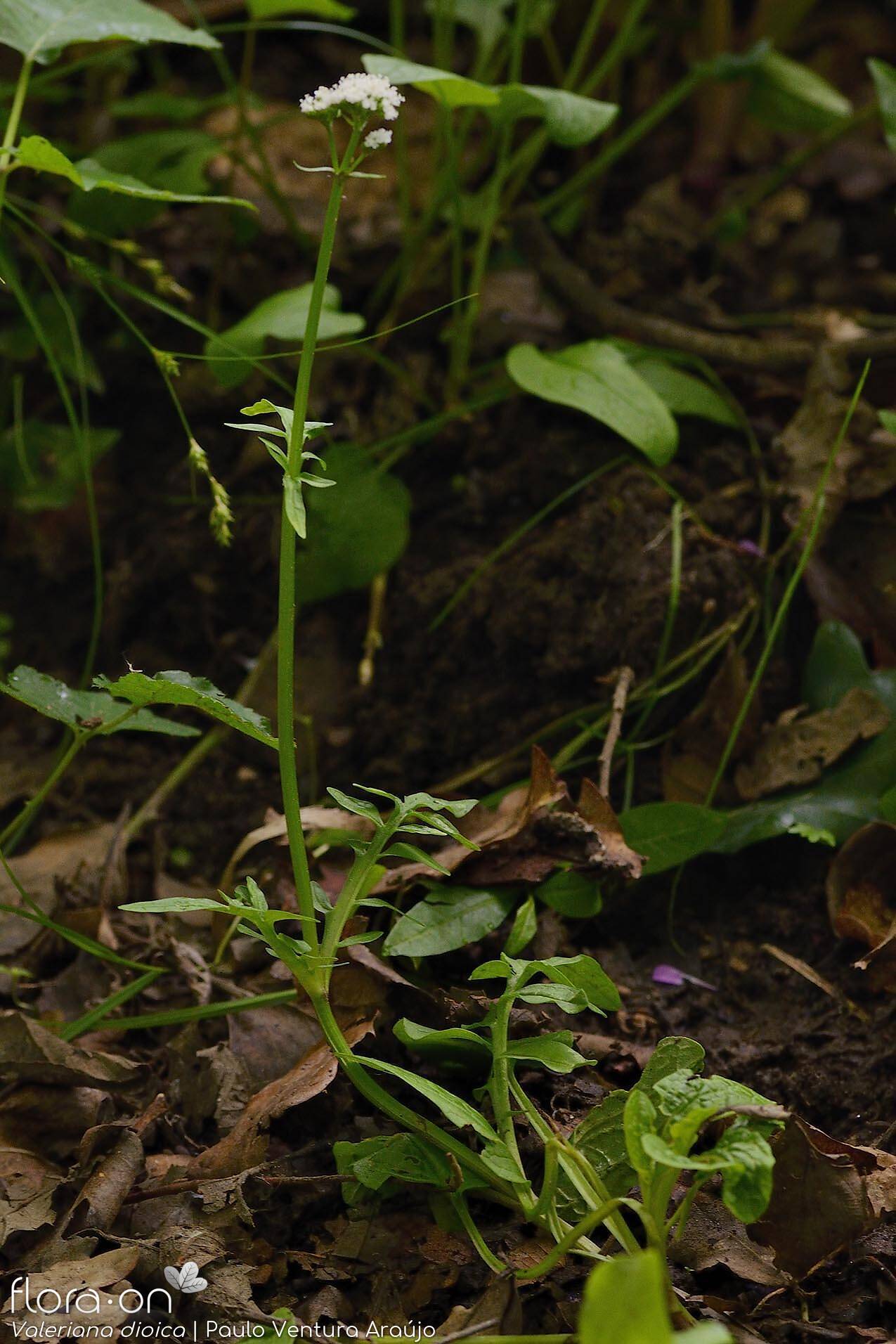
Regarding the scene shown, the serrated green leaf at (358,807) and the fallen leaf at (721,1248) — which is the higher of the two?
the serrated green leaf at (358,807)

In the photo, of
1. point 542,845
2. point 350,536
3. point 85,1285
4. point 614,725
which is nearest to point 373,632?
point 350,536

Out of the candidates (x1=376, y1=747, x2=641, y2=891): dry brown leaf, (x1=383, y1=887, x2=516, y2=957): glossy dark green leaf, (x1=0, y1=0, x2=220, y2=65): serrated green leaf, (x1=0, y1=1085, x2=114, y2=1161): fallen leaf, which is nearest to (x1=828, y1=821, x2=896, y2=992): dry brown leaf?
(x1=376, y1=747, x2=641, y2=891): dry brown leaf

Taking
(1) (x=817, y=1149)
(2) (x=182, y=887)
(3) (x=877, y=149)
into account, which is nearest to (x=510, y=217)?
(3) (x=877, y=149)

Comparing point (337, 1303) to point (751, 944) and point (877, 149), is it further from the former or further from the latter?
point (877, 149)

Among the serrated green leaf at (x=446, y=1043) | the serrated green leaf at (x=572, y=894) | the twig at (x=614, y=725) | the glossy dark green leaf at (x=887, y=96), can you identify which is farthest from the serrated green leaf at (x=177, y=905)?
→ the glossy dark green leaf at (x=887, y=96)

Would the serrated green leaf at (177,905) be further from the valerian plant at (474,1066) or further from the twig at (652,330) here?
the twig at (652,330)
